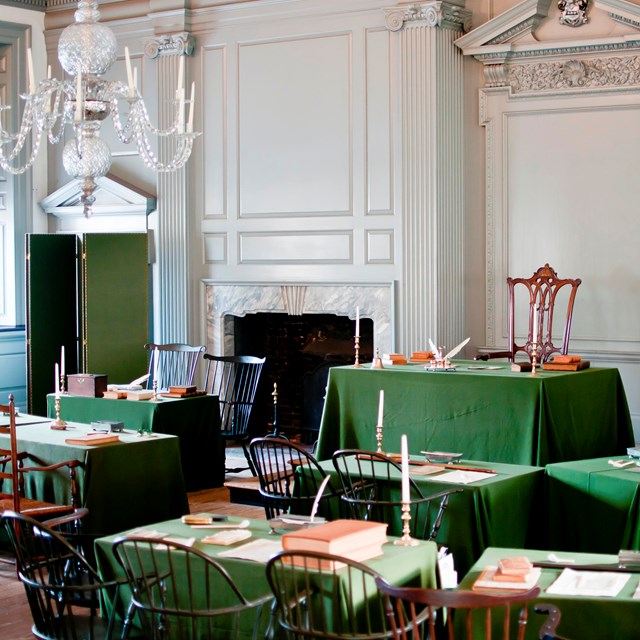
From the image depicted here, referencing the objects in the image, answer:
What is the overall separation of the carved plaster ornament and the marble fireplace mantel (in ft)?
7.95

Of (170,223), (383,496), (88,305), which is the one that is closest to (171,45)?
(170,223)

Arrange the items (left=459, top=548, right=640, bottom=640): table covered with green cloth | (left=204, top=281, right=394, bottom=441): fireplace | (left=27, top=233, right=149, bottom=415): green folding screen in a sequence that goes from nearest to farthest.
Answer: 1. (left=459, top=548, right=640, bottom=640): table covered with green cloth
2. (left=204, top=281, right=394, bottom=441): fireplace
3. (left=27, top=233, right=149, bottom=415): green folding screen

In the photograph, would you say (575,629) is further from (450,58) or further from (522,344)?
(450,58)

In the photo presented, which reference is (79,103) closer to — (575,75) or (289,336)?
(575,75)

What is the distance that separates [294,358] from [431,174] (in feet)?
7.88

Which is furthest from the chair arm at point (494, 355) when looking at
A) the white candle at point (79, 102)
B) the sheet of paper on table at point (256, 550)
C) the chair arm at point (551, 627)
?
the chair arm at point (551, 627)

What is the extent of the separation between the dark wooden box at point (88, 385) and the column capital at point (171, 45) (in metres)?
3.53

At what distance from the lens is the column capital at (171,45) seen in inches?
393

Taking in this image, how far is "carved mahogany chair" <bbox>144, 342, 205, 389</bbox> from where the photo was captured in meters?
9.08

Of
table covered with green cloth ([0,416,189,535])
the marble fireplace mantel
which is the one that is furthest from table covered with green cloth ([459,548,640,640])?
the marble fireplace mantel

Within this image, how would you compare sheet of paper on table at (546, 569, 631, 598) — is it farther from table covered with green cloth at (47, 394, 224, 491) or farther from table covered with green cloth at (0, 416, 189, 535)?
table covered with green cloth at (47, 394, 224, 491)

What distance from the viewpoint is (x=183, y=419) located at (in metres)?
7.67

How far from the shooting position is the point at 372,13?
9.05 metres

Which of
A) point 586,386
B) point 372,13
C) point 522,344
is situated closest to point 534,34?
point 372,13
